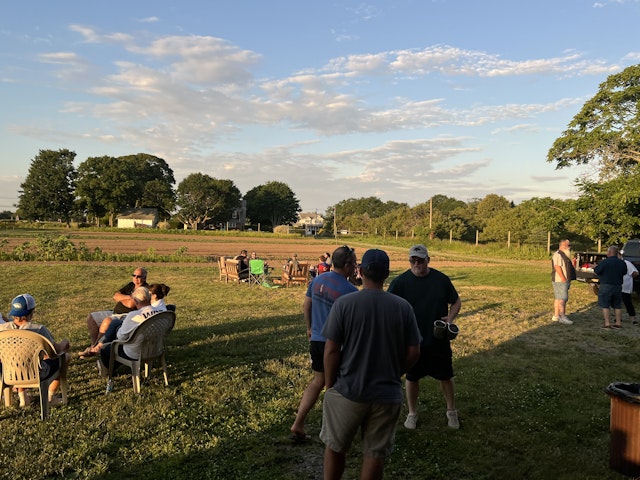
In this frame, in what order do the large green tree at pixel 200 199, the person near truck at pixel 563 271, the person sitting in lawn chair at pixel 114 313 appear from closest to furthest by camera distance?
the person sitting in lawn chair at pixel 114 313 → the person near truck at pixel 563 271 → the large green tree at pixel 200 199

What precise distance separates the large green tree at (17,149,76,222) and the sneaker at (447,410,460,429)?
89354mm

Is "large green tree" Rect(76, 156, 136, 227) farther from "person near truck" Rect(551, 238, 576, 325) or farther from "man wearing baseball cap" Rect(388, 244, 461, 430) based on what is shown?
"man wearing baseball cap" Rect(388, 244, 461, 430)

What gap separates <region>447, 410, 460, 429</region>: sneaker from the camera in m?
4.45

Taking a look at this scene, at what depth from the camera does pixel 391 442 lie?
2730 millimetres

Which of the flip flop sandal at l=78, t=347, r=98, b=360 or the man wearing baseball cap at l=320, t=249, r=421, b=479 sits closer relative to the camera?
the man wearing baseball cap at l=320, t=249, r=421, b=479

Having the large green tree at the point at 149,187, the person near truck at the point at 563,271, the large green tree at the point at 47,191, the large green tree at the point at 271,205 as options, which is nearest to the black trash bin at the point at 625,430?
the person near truck at the point at 563,271

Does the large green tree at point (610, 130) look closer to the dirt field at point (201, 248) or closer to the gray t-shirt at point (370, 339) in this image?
the dirt field at point (201, 248)

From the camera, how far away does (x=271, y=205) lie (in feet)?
326

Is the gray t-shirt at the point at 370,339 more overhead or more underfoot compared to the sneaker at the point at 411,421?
more overhead

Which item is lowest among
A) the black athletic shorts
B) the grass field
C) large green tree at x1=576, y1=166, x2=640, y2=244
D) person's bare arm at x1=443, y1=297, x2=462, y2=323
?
the grass field

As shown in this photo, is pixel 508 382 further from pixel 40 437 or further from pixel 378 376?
pixel 40 437

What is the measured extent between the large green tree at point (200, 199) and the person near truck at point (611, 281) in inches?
2982

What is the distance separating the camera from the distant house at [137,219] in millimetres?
76938

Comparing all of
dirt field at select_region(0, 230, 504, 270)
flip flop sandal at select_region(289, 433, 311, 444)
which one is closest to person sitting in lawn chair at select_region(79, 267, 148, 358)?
flip flop sandal at select_region(289, 433, 311, 444)
